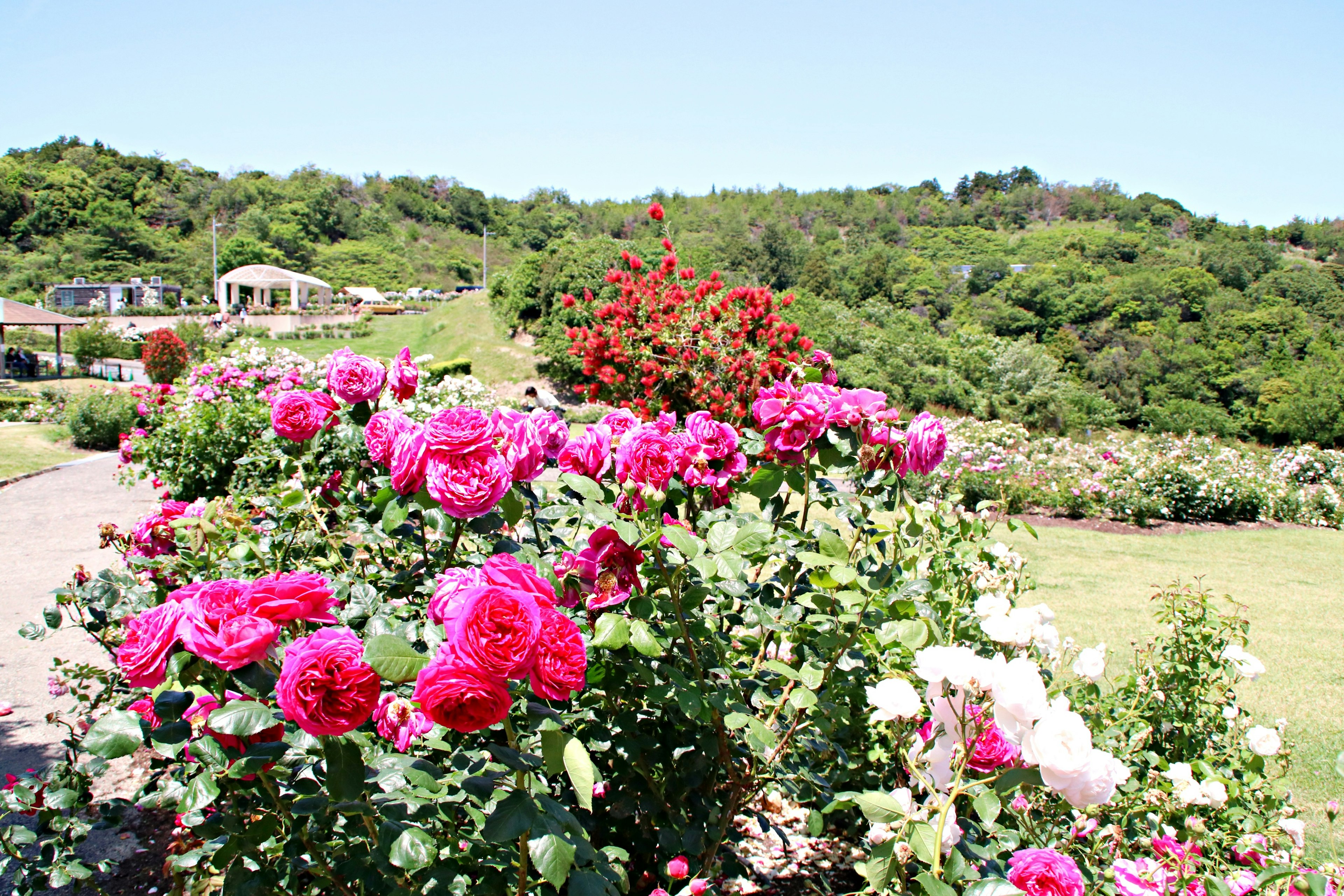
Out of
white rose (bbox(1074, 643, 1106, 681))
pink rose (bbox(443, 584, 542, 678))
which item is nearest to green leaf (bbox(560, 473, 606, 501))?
pink rose (bbox(443, 584, 542, 678))

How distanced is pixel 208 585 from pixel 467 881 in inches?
22.9

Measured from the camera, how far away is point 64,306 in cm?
4403

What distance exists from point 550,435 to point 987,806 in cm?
93

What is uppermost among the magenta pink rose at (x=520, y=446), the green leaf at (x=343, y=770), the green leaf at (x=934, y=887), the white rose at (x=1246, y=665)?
the magenta pink rose at (x=520, y=446)

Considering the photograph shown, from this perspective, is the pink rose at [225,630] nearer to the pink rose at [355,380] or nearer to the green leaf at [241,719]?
the green leaf at [241,719]

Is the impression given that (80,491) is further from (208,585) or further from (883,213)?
(883,213)

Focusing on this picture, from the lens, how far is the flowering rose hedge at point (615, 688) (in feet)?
3.03

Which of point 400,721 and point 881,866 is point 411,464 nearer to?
point 400,721

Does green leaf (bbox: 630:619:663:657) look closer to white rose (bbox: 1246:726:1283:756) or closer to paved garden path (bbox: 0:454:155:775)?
white rose (bbox: 1246:726:1283:756)

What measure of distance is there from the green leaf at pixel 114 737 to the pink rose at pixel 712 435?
0.99 metres

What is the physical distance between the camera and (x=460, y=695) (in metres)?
0.84

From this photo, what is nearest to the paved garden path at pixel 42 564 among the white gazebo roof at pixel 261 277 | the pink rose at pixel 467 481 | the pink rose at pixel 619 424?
the pink rose at pixel 467 481

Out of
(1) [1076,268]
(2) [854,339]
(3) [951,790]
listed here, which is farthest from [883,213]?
(3) [951,790]

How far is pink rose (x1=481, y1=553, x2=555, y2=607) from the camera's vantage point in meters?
0.94
